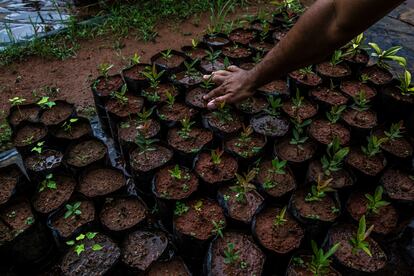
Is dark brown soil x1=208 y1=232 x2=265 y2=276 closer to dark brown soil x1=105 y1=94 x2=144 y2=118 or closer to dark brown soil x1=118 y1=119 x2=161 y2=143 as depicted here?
dark brown soil x1=118 y1=119 x2=161 y2=143

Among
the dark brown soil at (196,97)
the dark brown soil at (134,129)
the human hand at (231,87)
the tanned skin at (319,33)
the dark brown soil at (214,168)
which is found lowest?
the dark brown soil at (214,168)

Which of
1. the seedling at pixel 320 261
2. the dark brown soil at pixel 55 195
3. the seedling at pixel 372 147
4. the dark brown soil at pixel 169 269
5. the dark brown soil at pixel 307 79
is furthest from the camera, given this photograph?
the dark brown soil at pixel 307 79

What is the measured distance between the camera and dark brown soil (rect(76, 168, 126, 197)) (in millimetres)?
1812

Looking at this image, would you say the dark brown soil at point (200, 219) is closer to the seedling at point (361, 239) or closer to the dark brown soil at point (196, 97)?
the seedling at point (361, 239)

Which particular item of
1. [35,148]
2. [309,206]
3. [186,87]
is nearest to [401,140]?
[309,206]

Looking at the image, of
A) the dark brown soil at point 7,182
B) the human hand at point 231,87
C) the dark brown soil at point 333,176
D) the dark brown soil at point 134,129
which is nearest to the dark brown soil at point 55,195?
the dark brown soil at point 7,182

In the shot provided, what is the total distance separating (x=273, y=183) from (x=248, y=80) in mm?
584

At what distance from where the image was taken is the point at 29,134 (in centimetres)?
212

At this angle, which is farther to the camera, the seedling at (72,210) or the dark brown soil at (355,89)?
the dark brown soil at (355,89)

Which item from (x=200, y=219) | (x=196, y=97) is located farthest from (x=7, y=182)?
(x=196, y=97)

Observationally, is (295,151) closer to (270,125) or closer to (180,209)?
(270,125)

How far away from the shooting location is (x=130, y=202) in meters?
1.78

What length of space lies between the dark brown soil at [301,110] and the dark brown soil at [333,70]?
0.34 m

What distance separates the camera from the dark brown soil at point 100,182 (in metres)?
1.81
